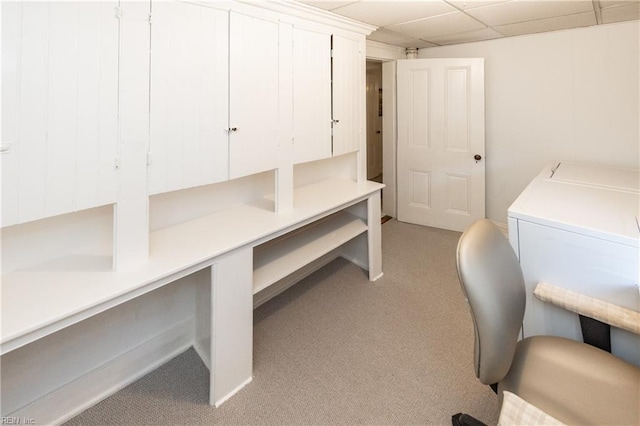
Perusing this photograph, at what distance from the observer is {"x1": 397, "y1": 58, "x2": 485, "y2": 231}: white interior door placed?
155 inches

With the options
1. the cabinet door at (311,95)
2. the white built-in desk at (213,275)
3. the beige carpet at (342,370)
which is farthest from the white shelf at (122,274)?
the beige carpet at (342,370)

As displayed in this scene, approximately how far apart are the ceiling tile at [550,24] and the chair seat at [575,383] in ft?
9.51

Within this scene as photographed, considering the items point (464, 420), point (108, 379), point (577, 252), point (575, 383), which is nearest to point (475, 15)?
point (577, 252)

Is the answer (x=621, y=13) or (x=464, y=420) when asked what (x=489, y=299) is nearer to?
(x=464, y=420)

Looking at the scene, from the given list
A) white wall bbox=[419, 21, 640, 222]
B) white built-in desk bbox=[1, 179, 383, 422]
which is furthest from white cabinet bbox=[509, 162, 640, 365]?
white wall bbox=[419, 21, 640, 222]

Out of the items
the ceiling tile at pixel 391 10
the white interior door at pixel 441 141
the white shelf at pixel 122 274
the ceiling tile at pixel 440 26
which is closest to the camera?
the white shelf at pixel 122 274

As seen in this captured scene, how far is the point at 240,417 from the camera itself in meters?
1.70

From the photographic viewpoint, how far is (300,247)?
2.54 meters

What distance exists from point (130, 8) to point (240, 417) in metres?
1.86

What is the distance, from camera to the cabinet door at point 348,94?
104 inches

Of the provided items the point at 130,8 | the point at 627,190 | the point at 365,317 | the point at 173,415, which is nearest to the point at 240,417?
the point at 173,415

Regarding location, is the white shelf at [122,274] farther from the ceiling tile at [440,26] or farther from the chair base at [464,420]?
the ceiling tile at [440,26]

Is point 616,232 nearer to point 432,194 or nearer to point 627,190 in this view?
point 627,190

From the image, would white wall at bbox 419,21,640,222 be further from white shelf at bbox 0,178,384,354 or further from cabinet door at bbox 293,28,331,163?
white shelf at bbox 0,178,384,354
